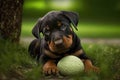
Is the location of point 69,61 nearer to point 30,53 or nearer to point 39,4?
point 30,53

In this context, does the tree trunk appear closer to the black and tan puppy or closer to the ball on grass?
the black and tan puppy

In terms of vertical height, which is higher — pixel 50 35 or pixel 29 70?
pixel 50 35

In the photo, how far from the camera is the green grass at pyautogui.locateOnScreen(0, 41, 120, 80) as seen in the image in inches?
245

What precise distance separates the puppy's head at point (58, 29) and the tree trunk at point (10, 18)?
1.34 meters

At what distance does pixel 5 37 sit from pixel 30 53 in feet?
2.17

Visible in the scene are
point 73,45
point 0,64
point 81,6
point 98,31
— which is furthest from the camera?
point 81,6

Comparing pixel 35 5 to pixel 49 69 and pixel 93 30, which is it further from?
pixel 49 69

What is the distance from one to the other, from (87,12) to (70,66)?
37.4 feet

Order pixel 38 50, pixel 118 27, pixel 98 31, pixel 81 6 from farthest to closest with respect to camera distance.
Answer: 1. pixel 81 6
2. pixel 118 27
3. pixel 98 31
4. pixel 38 50

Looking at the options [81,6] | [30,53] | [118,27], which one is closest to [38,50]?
[30,53]

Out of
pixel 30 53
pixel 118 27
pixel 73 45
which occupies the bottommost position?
pixel 118 27

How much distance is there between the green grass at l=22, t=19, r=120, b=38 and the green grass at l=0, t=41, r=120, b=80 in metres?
5.43

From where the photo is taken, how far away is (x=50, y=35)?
6570 mm

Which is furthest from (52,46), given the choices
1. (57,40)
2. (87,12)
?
(87,12)
